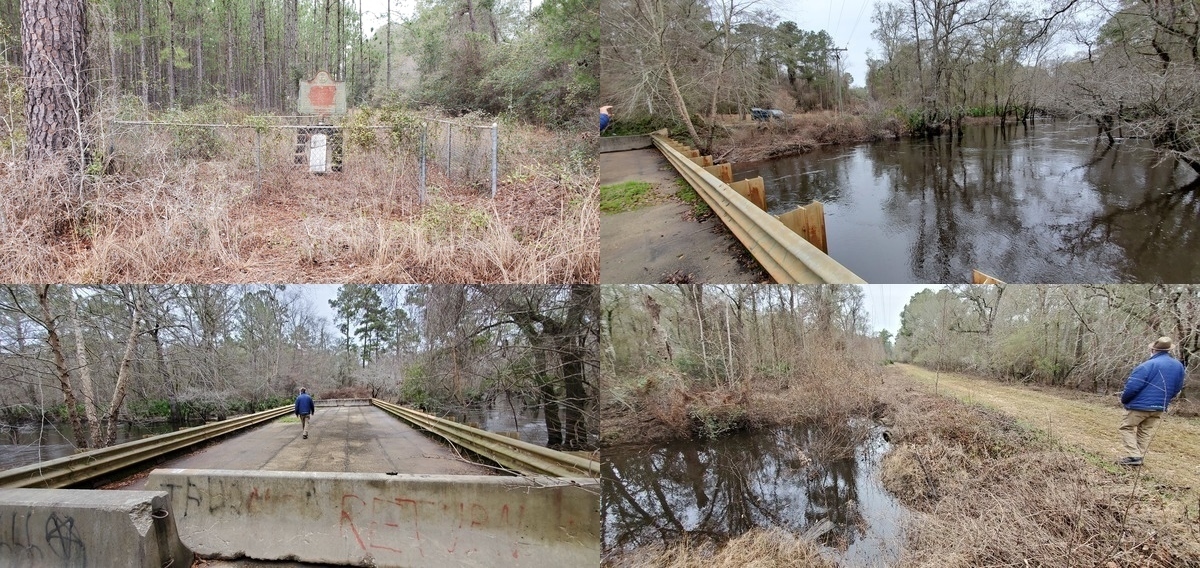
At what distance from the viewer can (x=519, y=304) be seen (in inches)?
205

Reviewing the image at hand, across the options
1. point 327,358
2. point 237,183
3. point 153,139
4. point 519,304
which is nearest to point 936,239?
point 519,304

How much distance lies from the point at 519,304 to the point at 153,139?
4.06m

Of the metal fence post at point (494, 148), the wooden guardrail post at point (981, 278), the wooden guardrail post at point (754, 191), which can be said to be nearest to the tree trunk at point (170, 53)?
the metal fence post at point (494, 148)

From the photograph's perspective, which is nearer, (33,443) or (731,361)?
(33,443)

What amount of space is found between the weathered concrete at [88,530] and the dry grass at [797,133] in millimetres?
6317

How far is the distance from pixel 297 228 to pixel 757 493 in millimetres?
5293

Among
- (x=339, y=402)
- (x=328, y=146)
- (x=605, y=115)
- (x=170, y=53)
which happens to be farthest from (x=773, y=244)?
(x=170, y=53)

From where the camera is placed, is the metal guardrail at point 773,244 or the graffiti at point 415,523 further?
the graffiti at point 415,523

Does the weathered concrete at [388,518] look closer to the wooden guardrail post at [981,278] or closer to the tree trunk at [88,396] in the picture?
the tree trunk at [88,396]

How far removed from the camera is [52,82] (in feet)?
18.3

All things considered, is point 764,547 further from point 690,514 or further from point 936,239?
point 936,239

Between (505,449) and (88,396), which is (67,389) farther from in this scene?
(505,449)

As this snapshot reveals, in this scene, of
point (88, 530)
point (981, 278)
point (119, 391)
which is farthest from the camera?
point (119, 391)

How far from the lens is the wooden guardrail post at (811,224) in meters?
3.90
